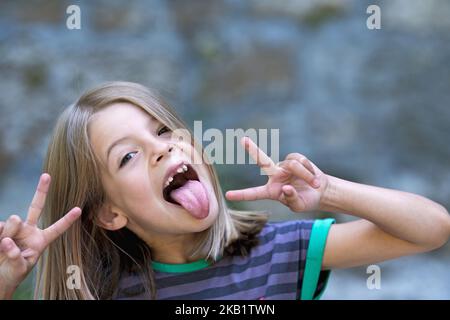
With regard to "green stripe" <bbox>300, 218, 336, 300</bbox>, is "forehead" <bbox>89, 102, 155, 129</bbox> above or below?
above

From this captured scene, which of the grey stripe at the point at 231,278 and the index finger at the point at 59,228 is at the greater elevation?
the index finger at the point at 59,228

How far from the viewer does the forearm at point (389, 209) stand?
936 millimetres

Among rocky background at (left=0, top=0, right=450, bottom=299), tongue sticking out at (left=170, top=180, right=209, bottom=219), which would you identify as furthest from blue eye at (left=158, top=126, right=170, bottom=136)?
rocky background at (left=0, top=0, right=450, bottom=299)

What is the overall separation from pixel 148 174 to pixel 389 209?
14.4 inches

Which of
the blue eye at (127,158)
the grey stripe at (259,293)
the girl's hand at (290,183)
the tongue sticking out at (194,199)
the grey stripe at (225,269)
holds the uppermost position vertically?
the blue eye at (127,158)

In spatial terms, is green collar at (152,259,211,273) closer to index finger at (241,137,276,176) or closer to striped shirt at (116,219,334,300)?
striped shirt at (116,219,334,300)

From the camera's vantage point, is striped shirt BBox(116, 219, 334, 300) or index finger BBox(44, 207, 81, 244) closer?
index finger BBox(44, 207, 81, 244)

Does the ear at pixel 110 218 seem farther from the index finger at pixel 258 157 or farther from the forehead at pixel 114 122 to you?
the index finger at pixel 258 157

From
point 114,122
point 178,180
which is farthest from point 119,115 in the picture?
point 178,180

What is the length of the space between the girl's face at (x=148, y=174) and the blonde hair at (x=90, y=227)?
0.8 inches

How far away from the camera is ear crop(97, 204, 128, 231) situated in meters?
1.07

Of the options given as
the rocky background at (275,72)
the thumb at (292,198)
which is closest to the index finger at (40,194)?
the thumb at (292,198)

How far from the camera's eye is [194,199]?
97 cm

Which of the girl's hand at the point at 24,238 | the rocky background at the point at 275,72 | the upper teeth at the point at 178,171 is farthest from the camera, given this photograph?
the rocky background at the point at 275,72
